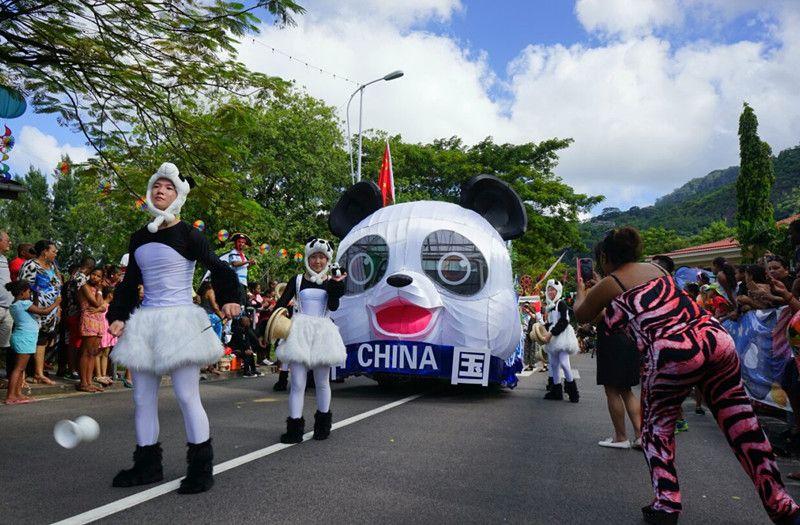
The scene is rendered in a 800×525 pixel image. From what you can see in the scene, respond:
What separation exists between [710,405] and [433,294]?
5203 mm

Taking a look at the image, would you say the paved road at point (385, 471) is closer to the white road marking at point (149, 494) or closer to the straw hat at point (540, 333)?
the white road marking at point (149, 494)

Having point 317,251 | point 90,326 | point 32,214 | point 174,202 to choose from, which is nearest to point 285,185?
point 90,326

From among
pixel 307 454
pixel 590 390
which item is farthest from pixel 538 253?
pixel 307 454

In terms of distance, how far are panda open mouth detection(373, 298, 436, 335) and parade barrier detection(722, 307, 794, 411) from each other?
379 cm

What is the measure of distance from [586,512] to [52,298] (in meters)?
7.54

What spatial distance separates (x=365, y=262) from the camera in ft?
31.6

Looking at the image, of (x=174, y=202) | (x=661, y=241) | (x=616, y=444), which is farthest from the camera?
A: (x=661, y=241)

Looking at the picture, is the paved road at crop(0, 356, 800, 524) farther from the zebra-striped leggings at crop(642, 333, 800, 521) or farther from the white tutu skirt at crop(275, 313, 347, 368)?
the white tutu skirt at crop(275, 313, 347, 368)

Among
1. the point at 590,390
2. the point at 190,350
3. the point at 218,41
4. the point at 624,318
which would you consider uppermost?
the point at 218,41

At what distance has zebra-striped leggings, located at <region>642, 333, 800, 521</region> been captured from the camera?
3725 millimetres

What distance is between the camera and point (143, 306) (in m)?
4.52

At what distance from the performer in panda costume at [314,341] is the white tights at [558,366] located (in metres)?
4.63

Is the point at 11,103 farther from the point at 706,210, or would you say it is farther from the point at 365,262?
the point at 706,210

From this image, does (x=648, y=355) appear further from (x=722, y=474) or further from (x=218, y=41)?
A: (x=218, y=41)
